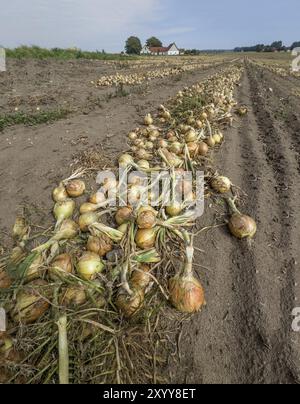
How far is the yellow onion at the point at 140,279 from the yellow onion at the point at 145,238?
238 mm

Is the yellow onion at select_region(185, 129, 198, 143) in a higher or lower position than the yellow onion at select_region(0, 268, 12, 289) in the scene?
higher

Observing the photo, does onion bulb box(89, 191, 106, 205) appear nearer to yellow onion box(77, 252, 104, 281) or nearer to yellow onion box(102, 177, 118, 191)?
yellow onion box(102, 177, 118, 191)

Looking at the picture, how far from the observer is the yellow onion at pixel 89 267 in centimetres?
196

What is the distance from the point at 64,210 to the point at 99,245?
1.95 feet

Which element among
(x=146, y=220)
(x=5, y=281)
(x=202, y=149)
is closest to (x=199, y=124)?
(x=202, y=149)

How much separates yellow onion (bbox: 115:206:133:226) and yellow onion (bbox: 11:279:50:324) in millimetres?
801

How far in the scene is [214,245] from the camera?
2.50 m

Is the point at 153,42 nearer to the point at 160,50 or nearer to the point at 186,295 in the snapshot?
the point at 160,50

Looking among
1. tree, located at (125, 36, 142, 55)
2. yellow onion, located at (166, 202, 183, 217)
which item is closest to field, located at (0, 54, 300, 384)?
yellow onion, located at (166, 202, 183, 217)

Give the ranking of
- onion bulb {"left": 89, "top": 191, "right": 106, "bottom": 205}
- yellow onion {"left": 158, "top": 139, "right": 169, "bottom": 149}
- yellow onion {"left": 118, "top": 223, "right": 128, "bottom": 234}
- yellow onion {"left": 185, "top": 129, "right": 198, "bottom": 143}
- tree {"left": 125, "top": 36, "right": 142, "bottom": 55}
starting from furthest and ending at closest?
tree {"left": 125, "top": 36, "right": 142, "bottom": 55} < yellow onion {"left": 185, "top": 129, "right": 198, "bottom": 143} < yellow onion {"left": 158, "top": 139, "right": 169, "bottom": 149} < onion bulb {"left": 89, "top": 191, "right": 106, "bottom": 205} < yellow onion {"left": 118, "top": 223, "right": 128, "bottom": 234}

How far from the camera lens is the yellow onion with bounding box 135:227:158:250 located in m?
2.21

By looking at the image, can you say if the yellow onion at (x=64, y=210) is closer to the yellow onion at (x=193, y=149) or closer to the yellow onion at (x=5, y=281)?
the yellow onion at (x=5, y=281)

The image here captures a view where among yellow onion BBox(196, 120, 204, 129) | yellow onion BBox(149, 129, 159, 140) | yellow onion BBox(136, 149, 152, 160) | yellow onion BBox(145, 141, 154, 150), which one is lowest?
yellow onion BBox(136, 149, 152, 160)

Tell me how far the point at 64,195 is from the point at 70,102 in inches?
199
